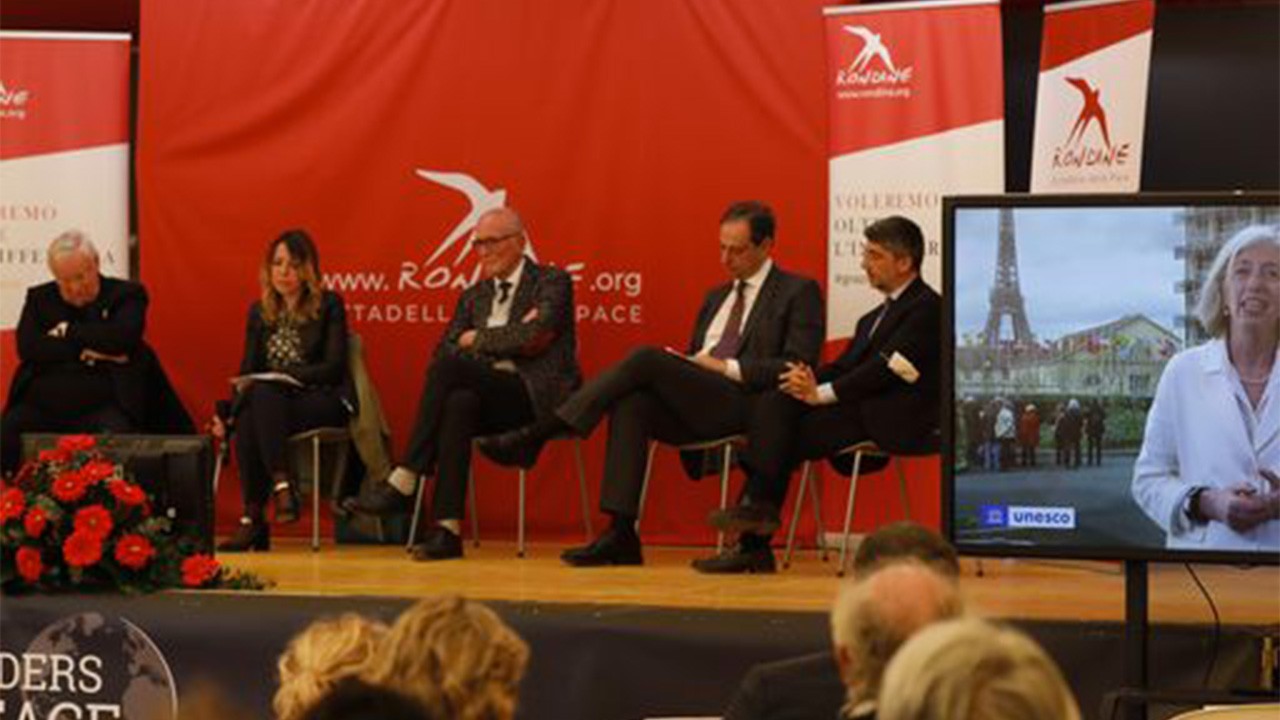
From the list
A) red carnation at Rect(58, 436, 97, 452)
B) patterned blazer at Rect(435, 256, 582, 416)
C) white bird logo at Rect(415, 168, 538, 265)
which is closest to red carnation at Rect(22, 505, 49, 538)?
red carnation at Rect(58, 436, 97, 452)

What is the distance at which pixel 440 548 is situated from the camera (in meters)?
7.09

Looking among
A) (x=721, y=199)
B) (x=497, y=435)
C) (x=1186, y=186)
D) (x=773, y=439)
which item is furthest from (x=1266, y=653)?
(x=1186, y=186)

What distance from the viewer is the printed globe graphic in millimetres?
5855

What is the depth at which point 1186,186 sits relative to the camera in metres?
9.47

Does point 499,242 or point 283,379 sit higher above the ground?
point 499,242

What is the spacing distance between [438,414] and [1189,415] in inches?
114

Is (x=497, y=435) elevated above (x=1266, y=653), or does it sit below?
above

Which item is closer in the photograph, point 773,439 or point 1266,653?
point 1266,653

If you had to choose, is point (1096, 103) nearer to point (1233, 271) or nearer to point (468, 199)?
point (468, 199)

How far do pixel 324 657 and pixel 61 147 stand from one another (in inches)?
221

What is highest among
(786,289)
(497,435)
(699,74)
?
(699,74)

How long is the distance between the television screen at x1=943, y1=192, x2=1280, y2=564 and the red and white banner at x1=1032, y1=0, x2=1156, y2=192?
2.81 m

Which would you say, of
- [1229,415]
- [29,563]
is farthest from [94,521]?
[1229,415]

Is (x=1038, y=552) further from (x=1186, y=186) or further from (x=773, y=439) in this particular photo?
(x=1186, y=186)
